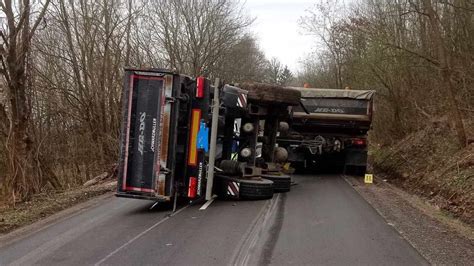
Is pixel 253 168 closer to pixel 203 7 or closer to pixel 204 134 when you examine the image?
pixel 204 134

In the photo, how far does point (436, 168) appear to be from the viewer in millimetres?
13953

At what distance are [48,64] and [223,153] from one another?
13.3 m

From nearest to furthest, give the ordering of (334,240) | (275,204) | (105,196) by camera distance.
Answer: (334,240), (275,204), (105,196)

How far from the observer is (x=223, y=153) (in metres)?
10.8

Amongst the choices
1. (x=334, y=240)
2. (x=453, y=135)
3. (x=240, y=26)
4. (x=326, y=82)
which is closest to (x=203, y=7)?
(x=240, y=26)

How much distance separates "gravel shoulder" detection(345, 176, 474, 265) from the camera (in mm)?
6223

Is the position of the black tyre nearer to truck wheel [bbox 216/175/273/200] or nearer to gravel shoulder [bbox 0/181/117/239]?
truck wheel [bbox 216/175/273/200]

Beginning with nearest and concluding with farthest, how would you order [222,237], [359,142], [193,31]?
1. [222,237]
2. [359,142]
3. [193,31]

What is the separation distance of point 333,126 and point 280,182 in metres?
5.07

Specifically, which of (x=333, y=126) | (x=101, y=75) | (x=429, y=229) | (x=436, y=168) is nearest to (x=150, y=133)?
(x=429, y=229)

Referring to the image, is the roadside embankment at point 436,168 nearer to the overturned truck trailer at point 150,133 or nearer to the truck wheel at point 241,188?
the truck wheel at point 241,188

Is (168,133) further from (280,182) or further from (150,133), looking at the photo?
(280,182)

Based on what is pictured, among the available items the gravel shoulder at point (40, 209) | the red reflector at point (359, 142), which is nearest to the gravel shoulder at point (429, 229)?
the red reflector at point (359, 142)

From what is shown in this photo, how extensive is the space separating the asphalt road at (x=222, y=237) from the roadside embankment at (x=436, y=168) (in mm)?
2403
